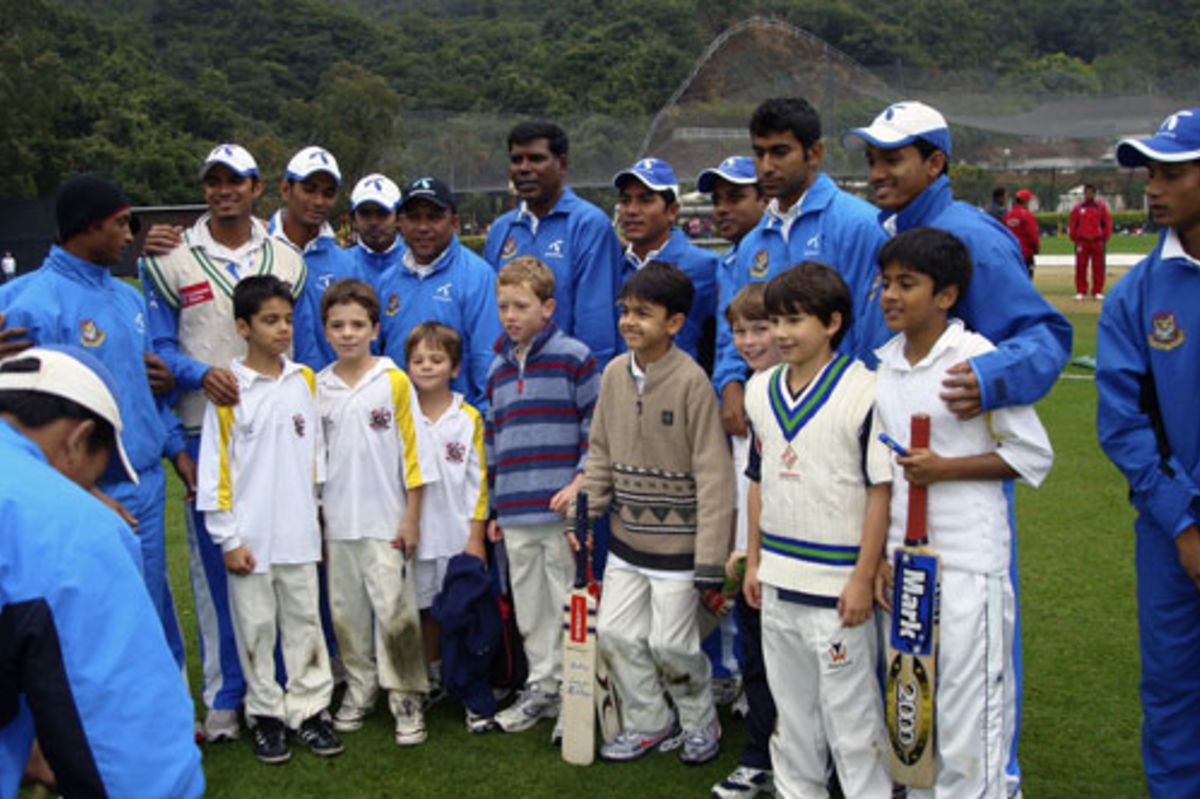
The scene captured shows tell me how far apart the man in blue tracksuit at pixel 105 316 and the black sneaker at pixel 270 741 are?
64 centimetres

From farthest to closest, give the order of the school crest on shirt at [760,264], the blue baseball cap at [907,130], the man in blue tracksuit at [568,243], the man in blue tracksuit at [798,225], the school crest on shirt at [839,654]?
1. the man in blue tracksuit at [568,243]
2. the school crest on shirt at [760,264]
3. the man in blue tracksuit at [798,225]
4. the blue baseball cap at [907,130]
5. the school crest on shirt at [839,654]

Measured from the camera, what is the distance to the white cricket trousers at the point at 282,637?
4582 millimetres

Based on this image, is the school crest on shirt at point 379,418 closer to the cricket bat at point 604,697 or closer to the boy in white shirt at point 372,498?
the boy in white shirt at point 372,498

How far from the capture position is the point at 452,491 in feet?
16.0

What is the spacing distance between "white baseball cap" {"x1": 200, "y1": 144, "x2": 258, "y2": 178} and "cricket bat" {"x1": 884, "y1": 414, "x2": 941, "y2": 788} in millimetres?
3048

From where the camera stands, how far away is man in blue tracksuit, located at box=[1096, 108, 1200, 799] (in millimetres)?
3260

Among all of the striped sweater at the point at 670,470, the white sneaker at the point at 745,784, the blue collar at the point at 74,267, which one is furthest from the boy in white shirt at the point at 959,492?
the blue collar at the point at 74,267

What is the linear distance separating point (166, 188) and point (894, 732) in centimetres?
4825

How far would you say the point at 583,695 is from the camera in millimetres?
4406

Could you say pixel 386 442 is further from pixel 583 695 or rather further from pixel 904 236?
pixel 904 236

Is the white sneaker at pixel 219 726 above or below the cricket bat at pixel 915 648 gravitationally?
below

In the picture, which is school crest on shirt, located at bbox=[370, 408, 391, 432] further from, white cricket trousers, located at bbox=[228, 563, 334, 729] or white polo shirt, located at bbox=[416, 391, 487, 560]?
white cricket trousers, located at bbox=[228, 563, 334, 729]

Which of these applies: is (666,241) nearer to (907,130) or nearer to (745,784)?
(907,130)

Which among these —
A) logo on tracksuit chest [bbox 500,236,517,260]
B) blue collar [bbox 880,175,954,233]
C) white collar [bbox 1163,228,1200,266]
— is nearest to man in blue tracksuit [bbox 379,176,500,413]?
logo on tracksuit chest [bbox 500,236,517,260]
